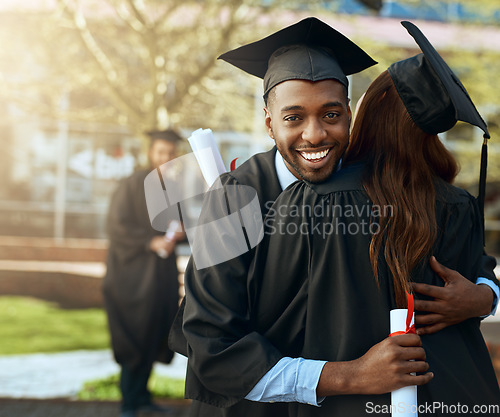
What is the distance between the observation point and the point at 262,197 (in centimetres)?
163

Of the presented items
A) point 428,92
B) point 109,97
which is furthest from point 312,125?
point 109,97

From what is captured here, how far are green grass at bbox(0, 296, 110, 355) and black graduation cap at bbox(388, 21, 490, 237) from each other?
18.6ft

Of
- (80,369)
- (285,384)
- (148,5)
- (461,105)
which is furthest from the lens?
(148,5)

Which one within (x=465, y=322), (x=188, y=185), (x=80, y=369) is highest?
(x=188, y=185)

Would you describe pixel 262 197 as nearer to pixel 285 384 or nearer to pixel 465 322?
pixel 285 384

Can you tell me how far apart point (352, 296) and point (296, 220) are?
24 cm

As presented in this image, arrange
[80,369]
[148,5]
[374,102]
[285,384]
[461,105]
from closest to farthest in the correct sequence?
[285,384]
[461,105]
[374,102]
[80,369]
[148,5]

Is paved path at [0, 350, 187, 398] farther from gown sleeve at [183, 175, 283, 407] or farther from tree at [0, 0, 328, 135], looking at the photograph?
gown sleeve at [183, 175, 283, 407]

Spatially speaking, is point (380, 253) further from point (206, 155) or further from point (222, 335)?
point (206, 155)

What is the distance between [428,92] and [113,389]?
4.48 metres

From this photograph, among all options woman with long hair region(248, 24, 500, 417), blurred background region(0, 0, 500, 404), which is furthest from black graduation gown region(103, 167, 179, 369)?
woman with long hair region(248, 24, 500, 417)

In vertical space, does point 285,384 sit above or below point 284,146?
below

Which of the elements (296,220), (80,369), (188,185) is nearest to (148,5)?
(80,369)

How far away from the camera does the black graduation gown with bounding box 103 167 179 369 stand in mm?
4656
